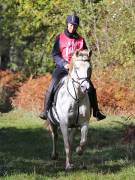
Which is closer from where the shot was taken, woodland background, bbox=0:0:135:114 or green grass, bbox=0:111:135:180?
green grass, bbox=0:111:135:180

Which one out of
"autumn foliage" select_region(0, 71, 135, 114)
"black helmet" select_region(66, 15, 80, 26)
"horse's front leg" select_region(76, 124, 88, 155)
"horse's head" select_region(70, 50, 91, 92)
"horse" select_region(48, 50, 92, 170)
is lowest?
"autumn foliage" select_region(0, 71, 135, 114)

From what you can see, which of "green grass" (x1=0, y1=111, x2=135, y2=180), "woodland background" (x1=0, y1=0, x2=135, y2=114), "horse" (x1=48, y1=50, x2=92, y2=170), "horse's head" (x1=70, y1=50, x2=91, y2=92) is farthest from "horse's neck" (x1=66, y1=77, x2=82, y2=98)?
"woodland background" (x1=0, y1=0, x2=135, y2=114)

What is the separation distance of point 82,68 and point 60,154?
4.22 meters

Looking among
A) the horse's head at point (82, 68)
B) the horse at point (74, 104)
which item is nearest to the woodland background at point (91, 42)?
the horse at point (74, 104)

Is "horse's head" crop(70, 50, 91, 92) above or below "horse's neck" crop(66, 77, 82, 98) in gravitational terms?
above

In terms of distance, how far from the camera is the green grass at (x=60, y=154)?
406 inches

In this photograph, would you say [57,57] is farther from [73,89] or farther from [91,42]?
[91,42]

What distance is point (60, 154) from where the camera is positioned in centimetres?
1415

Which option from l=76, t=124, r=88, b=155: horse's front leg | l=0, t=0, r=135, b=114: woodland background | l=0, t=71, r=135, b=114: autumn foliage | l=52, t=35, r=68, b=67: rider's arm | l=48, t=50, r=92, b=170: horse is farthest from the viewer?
l=0, t=71, r=135, b=114: autumn foliage

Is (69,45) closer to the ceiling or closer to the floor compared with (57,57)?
closer to the ceiling

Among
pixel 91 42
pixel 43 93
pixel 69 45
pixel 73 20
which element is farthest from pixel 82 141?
pixel 91 42

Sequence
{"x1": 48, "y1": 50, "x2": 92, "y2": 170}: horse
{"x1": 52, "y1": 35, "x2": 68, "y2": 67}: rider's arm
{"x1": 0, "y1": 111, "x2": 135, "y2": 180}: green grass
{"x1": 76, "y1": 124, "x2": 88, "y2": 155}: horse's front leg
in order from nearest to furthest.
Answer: {"x1": 0, "y1": 111, "x2": 135, "y2": 180}: green grass, {"x1": 48, "y1": 50, "x2": 92, "y2": 170}: horse, {"x1": 76, "y1": 124, "x2": 88, "y2": 155}: horse's front leg, {"x1": 52, "y1": 35, "x2": 68, "y2": 67}: rider's arm

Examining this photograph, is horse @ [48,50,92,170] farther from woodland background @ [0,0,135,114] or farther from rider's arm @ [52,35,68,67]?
woodland background @ [0,0,135,114]

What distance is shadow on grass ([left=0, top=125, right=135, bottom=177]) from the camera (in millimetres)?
11242
